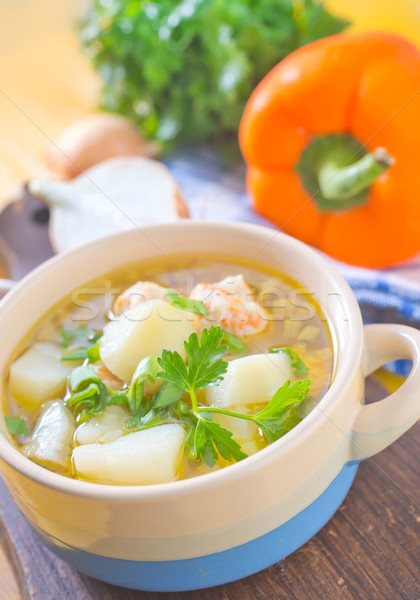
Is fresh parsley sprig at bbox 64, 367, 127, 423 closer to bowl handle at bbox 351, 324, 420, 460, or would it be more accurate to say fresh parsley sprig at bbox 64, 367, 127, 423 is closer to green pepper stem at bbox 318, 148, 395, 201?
bowl handle at bbox 351, 324, 420, 460

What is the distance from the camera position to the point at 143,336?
3.74ft

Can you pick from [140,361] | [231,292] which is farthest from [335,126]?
[140,361]

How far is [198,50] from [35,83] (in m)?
1.41

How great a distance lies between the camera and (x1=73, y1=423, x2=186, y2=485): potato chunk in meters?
0.92

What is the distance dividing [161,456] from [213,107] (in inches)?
71.6

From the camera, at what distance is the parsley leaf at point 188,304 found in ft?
3.97

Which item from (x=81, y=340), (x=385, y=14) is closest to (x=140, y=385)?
(x=81, y=340)

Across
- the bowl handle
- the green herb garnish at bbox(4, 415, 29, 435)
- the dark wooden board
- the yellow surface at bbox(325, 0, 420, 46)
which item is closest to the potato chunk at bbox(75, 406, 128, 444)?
the green herb garnish at bbox(4, 415, 29, 435)

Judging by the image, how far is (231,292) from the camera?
1272 mm

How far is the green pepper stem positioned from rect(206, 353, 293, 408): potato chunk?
859mm

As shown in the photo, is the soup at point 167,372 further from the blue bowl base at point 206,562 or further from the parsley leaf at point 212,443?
the blue bowl base at point 206,562

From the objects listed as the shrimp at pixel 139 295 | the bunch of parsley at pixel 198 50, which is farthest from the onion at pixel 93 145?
the shrimp at pixel 139 295

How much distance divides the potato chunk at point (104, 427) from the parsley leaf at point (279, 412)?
0.24 metres

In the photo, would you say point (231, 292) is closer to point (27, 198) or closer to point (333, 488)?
point (333, 488)
